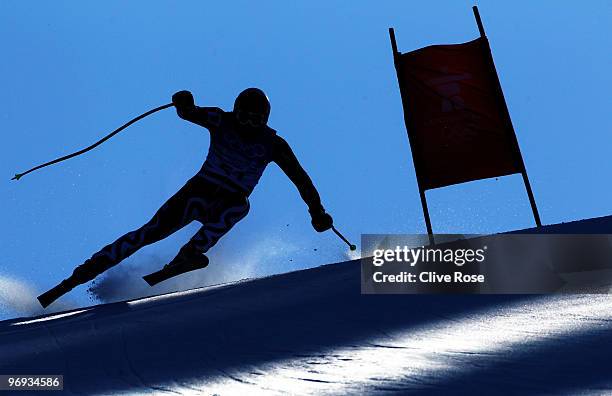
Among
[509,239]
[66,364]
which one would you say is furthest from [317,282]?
[66,364]

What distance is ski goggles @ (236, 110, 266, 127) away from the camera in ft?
28.6

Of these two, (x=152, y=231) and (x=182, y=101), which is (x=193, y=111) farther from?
(x=152, y=231)

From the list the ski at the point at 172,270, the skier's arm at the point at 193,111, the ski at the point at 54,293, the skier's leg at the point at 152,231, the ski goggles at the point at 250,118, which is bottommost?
the ski at the point at 54,293

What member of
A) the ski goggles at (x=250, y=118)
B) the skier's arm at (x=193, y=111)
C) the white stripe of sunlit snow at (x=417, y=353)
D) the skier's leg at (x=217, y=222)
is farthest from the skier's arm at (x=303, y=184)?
the white stripe of sunlit snow at (x=417, y=353)

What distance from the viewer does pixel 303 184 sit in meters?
9.23

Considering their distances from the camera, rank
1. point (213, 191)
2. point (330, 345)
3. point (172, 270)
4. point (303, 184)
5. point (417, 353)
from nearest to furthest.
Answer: point (417, 353), point (330, 345), point (172, 270), point (213, 191), point (303, 184)

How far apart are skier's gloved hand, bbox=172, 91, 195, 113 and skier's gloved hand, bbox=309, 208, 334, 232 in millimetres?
1445

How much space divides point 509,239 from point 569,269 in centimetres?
141

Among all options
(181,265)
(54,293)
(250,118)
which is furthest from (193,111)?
(54,293)

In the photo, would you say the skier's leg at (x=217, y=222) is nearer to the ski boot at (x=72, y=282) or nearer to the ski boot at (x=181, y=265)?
the ski boot at (x=181, y=265)

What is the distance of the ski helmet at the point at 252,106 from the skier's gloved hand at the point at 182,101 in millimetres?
403

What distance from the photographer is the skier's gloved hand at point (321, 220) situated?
9273 millimetres

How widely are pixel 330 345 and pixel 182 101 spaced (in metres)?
4.18

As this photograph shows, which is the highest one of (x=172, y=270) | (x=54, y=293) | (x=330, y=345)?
(x=172, y=270)
